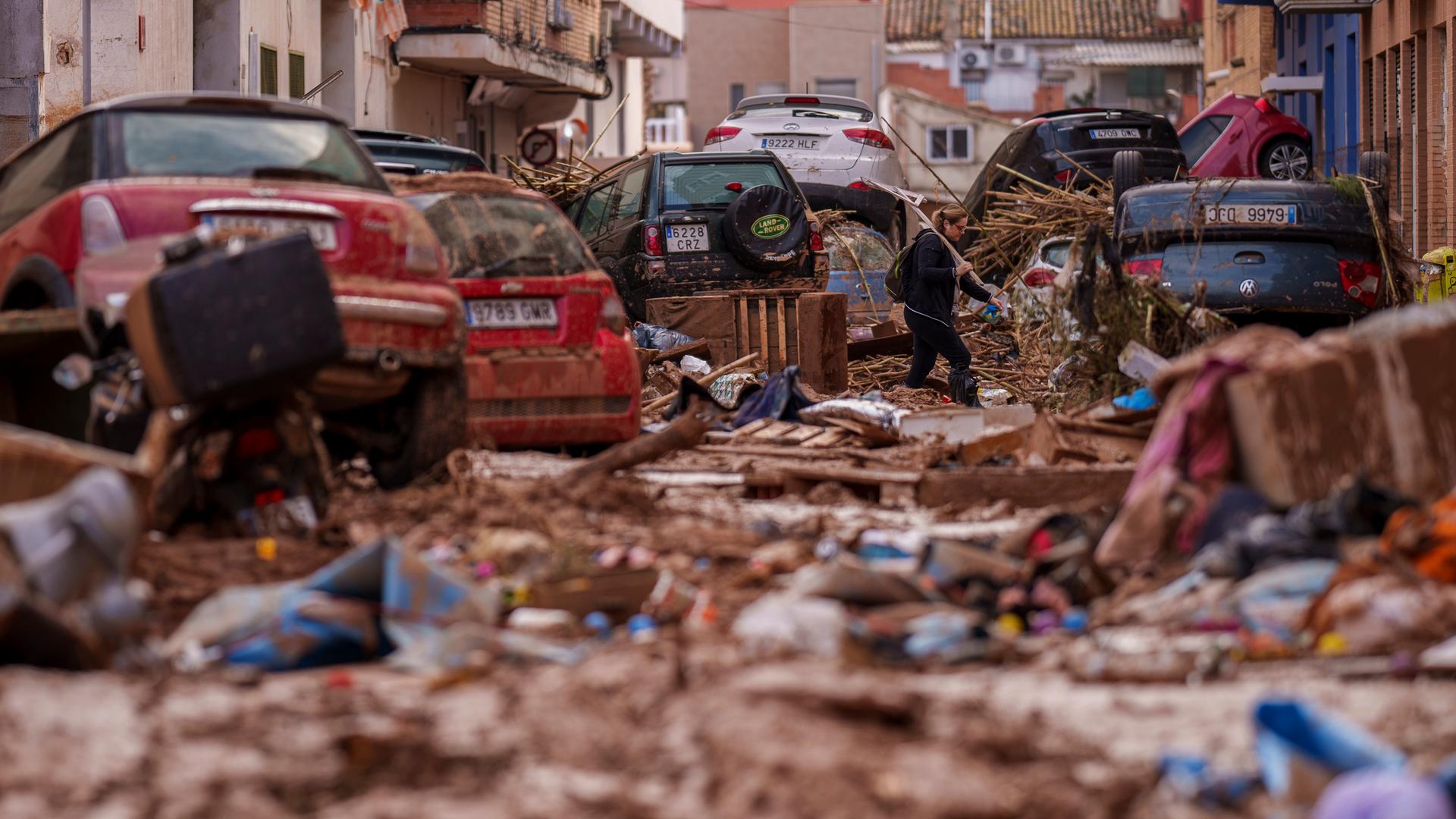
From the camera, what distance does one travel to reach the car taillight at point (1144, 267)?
1385cm

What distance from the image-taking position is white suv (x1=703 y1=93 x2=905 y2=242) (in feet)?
75.3

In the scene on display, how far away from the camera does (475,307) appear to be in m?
10.3

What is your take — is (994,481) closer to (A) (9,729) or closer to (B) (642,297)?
(A) (9,729)

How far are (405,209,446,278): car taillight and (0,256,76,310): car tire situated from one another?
1.33 metres

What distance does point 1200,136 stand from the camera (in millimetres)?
27062

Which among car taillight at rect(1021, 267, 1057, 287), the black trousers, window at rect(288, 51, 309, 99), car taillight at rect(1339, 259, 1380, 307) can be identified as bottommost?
the black trousers

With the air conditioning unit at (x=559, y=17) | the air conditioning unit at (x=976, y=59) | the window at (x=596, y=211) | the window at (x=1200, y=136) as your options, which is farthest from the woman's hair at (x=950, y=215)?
the air conditioning unit at (x=976, y=59)

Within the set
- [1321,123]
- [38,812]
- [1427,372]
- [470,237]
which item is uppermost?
[1321,123]

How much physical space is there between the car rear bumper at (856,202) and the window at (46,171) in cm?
1429

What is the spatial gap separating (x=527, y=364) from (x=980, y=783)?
6.53 meters

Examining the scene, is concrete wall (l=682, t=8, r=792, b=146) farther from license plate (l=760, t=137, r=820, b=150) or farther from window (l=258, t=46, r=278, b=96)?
license plate (l=760, t=137, r=820, b=150)

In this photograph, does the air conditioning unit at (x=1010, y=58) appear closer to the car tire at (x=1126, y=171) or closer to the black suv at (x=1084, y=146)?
the black suv at (x=1084, y=146)

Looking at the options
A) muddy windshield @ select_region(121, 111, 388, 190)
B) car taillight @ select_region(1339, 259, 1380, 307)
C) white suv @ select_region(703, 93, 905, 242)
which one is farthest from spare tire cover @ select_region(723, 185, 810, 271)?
muddy windshield @ select_region(121, 111, 388, 190)

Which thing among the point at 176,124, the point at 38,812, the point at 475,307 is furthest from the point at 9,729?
the point at 475,307
